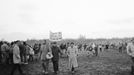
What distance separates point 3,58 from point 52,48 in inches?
230

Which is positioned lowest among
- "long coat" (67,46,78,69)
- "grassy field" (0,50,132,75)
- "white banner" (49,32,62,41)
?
"grassy field" (0,50,132,75)

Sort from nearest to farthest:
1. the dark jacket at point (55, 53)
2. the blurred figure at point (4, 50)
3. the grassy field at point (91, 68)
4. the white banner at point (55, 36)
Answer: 1. the dark jacket at point (55, 53)
2. the grassy field at point (91, 68)
3. the white banner at point (55, 36)
4. the blurred figure at point (4, 50)

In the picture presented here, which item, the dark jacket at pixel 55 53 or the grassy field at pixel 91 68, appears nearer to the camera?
the dark jacket at pixel 55 53

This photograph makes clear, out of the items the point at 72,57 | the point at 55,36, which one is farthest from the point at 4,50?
the point at 72,57

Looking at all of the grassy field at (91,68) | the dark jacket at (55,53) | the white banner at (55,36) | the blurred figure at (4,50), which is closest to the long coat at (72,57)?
the grassy field at (91,68)

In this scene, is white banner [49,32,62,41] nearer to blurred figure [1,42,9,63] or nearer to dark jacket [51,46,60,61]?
dark jacket [51,46,60,61]

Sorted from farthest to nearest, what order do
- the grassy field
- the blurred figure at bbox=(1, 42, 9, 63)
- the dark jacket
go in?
the blurred figure at bbox=(1, 42, 9, 63) → the grassy field → the dark jacket

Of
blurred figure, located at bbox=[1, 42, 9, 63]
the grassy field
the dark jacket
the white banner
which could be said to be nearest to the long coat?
the grassy field

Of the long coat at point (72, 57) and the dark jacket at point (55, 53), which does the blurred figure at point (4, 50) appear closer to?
the dark jacket at point (55, 53)

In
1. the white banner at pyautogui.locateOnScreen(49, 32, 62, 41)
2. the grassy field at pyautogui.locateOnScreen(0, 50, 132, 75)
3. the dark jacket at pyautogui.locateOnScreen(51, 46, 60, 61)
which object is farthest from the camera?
the white banner at pyautogui.locateOnScreen(49, 32, 62, 41)

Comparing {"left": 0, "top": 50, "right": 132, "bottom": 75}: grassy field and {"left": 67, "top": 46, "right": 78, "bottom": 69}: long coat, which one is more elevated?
{"left": 67, "top": 46, "right": 78, "bottom": 69}: long coat

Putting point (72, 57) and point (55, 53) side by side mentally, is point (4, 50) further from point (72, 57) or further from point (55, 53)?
point (72, 57)

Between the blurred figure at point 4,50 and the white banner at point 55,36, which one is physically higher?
the white banner at point 55,36

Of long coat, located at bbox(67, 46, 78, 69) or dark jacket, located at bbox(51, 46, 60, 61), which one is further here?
long coat, located at bbox(67, 46, 78, 69)
